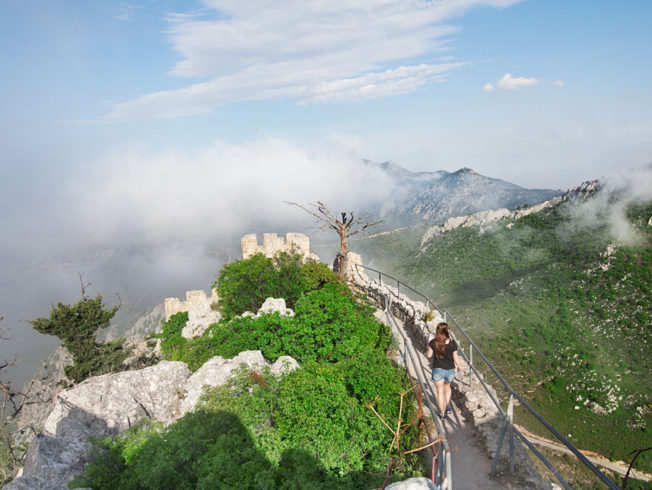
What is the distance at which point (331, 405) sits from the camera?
6523 mm

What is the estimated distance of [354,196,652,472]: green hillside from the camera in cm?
2278

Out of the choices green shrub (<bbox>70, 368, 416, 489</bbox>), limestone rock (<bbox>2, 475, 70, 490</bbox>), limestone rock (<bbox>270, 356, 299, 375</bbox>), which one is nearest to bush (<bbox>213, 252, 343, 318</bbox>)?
limestone rock (<bbox>270, 356, 299, 375</bbox>)

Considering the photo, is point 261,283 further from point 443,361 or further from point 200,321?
point 443,361

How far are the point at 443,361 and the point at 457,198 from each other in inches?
3463

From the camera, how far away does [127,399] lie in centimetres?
814

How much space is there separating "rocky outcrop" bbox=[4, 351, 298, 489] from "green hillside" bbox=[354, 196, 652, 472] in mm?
19533

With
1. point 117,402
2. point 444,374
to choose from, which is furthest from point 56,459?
point 444,374

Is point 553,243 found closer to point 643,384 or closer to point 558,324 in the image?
point 558,324

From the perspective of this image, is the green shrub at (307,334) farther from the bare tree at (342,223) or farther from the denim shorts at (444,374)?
the bare tree at (342,223)

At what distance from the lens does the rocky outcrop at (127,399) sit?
6.84 metres

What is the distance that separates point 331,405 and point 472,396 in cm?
314

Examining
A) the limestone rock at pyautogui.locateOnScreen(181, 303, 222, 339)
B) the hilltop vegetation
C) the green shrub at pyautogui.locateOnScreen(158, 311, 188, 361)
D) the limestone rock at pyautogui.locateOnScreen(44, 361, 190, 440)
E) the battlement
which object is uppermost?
the hilltop vegetation

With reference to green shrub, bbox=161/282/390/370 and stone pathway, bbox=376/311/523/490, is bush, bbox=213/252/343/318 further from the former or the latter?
stone pathway, bbox=376/311/523/490

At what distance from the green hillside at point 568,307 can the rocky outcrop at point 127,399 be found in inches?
769
